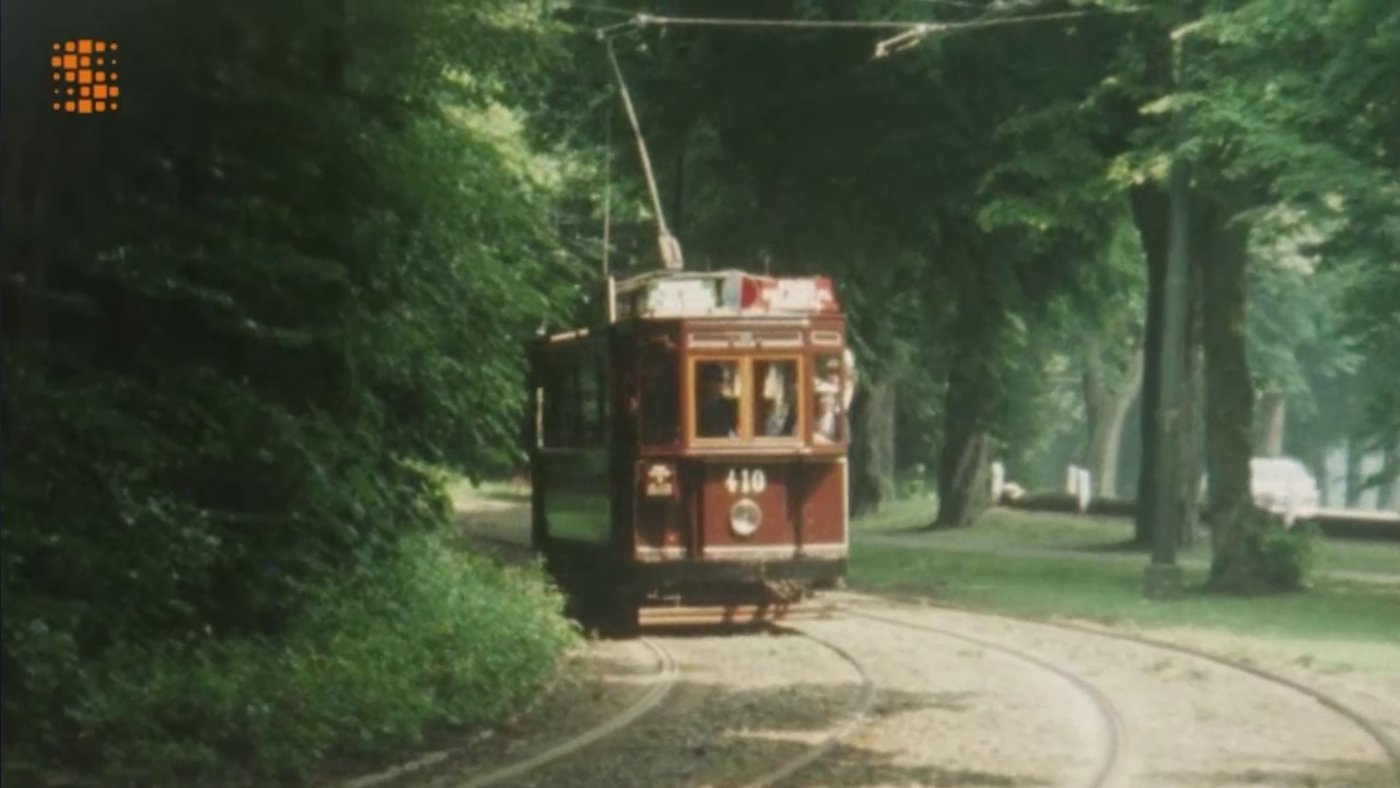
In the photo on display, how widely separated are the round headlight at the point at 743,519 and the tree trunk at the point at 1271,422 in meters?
45.8

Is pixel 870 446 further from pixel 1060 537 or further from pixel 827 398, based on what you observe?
pixel 827 398

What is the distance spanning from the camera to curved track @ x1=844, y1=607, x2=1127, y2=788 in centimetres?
1516

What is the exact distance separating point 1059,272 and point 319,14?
25239 mm

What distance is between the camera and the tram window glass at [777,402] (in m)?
25.2

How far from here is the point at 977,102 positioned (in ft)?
117

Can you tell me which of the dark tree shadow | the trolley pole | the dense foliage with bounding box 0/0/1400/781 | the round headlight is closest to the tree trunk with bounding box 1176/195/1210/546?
the dense foliage with bounding box 0/0/1400/781

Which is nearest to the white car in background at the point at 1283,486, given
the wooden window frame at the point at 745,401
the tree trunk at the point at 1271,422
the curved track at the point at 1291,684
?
the tree trunk at the point at 1271,422

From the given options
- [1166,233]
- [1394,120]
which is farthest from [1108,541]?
[1394,120]

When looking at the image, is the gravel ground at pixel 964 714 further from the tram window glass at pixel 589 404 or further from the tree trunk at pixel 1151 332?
the tree trunk at pixel 1151 332

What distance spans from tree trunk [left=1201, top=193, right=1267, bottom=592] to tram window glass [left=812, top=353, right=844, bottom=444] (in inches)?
279

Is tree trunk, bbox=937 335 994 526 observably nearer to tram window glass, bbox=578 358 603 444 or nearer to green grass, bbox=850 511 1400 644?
green grass, bbox=850 511 1400 644

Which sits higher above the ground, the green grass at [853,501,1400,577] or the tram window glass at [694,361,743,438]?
the tram window glass at [694,361,743,438]

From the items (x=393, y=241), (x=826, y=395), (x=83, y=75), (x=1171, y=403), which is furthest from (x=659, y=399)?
(x=83, y=75)

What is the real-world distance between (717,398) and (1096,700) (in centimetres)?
668
